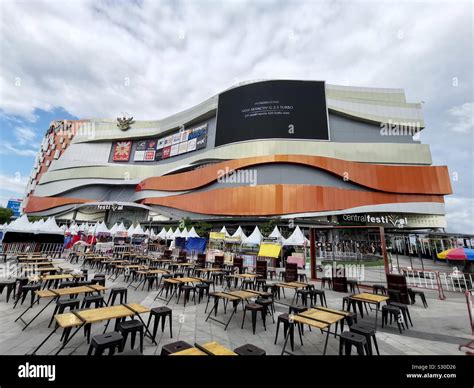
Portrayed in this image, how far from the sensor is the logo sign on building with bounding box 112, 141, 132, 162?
6612 centimetres

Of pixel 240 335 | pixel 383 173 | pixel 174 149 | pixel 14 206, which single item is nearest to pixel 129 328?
pixel 240 335

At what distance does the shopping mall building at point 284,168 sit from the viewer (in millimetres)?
37906

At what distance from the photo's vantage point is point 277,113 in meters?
44.0

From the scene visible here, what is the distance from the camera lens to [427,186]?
3766 cm

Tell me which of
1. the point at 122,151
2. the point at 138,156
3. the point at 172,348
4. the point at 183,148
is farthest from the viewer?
the point at 122,151

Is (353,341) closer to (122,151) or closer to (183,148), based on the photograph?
(183,148)

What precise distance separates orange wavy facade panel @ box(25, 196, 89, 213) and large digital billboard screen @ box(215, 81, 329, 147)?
4127cm

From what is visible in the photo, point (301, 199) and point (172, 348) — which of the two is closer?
point (172, 348)

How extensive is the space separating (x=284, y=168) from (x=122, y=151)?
49243 mm
